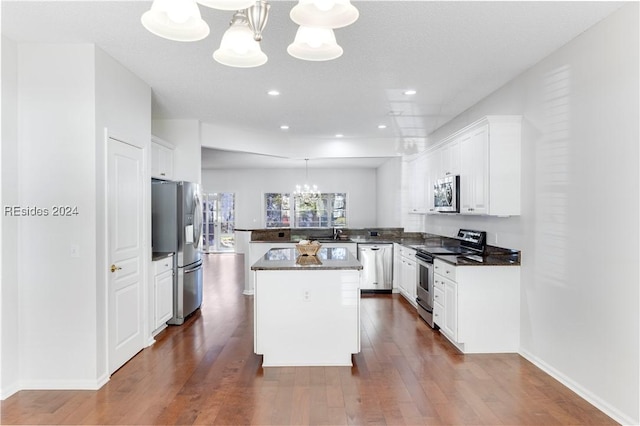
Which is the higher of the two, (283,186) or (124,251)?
(283,186)

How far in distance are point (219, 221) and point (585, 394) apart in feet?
35.5

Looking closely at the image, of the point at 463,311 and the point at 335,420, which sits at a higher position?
the point at 463,311

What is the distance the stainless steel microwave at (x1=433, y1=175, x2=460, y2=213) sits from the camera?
4.68 meters

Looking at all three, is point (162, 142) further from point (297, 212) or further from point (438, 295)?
point (297, 212)

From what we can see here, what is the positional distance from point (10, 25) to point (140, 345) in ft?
9.43

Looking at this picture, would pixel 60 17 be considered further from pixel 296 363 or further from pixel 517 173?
pixel 517 173

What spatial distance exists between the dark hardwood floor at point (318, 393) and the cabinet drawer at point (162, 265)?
762 millimetres

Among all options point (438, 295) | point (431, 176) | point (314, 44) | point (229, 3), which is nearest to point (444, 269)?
point (438, 295)

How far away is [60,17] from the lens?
266cm

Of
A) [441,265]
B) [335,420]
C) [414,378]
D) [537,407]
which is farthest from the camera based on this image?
[441,265]

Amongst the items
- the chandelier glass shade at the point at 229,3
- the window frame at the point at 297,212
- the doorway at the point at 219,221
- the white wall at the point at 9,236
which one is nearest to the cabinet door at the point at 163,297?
the white wall at the point at 9,236

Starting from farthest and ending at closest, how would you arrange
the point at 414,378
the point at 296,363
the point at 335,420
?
the point at 296,363
the point at 414,378
the point at 335,420

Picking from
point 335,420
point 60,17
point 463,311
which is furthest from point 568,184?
point 60,17

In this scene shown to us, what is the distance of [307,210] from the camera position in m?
11.9
